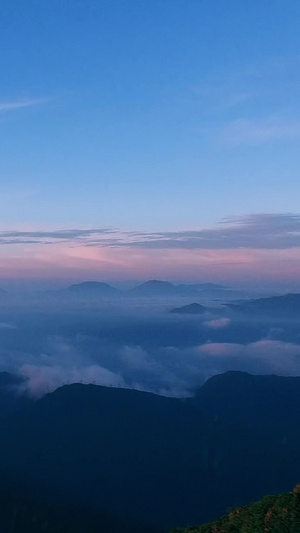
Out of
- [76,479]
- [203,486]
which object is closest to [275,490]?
[203,486]

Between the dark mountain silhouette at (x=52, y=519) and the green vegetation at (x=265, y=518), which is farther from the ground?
the green vegetation at (x=265, y=518)

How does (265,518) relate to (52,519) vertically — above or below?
above

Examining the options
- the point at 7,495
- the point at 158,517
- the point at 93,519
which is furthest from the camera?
the point at 158,517

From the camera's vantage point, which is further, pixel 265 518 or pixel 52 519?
pixel 52 519

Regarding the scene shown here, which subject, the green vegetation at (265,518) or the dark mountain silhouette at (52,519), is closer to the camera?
the green vegetation at (265,518)

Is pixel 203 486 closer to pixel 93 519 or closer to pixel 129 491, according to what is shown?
pixel 129 491

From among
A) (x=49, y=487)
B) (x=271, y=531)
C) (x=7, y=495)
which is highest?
(x=271, y=531)

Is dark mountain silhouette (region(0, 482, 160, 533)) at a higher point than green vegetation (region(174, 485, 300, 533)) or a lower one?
lower

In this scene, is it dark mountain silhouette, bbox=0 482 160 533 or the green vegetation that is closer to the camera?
the green vegetation
